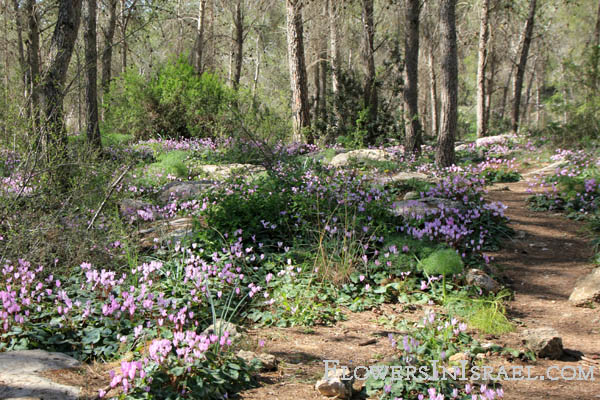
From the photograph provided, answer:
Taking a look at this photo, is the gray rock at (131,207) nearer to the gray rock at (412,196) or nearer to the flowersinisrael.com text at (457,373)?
the flowersinisrael.com text at (457,373)

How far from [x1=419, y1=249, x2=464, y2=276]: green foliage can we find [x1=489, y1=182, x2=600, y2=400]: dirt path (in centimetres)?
59

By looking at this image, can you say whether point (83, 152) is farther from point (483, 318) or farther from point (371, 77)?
point (371, 77)

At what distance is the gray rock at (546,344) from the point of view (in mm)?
3258

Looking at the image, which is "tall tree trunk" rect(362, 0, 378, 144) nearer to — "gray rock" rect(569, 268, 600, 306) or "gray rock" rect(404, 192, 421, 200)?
"gray rock" rect(404, 192, 421, 200)

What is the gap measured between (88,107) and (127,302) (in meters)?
7.31

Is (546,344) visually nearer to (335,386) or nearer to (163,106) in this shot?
(335,386)

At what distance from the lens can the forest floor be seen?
2.86m

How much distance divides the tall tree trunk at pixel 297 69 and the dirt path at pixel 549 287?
23.7ft

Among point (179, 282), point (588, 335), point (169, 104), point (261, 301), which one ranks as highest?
point (169, 104)

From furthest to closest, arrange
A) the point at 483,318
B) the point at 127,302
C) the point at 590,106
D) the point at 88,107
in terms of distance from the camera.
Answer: the point at 590,106, the point at 88,107, the point at 483,318, the point at 127,302

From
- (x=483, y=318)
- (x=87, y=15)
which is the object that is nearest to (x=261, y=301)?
(x=483, y=318)

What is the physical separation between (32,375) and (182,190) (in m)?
4.53

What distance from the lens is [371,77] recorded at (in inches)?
583

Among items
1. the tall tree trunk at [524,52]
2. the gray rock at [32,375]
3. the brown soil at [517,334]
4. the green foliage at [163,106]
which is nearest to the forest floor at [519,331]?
the brown soil at [517,334]
